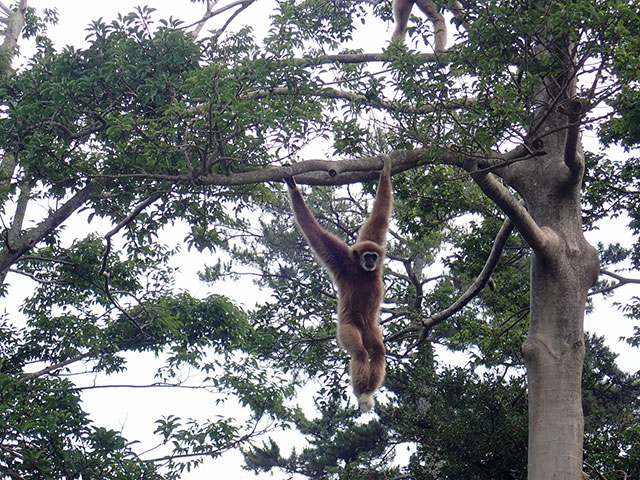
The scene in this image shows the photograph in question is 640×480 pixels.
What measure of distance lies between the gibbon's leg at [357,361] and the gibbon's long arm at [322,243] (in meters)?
0.64

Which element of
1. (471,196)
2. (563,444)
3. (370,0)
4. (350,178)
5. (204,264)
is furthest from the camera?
(204,264)

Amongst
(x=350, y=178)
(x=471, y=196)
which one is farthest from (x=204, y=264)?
(x=350, y=178)

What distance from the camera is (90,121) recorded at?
8633 mm

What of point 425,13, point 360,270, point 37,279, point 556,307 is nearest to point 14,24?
point 37,279

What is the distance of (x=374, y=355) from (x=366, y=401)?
64 cm

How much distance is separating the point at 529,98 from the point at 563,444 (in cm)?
330

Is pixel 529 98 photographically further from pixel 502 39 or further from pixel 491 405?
pixel 491 405

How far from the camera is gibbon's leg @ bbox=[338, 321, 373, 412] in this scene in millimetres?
→ 6148

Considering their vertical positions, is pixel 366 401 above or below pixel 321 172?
below

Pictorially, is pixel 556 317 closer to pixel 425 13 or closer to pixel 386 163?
pixel 386 163

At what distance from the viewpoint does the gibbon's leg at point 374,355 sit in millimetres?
6301

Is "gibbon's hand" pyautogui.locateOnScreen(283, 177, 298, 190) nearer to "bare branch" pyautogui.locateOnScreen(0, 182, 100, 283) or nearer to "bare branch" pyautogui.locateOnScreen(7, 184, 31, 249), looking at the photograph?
"bare branch" pyautogui.locateOnScreen(0, 182, 100, 283)

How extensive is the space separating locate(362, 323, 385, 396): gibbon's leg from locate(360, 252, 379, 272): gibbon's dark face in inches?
25.9

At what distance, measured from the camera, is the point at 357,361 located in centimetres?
636
